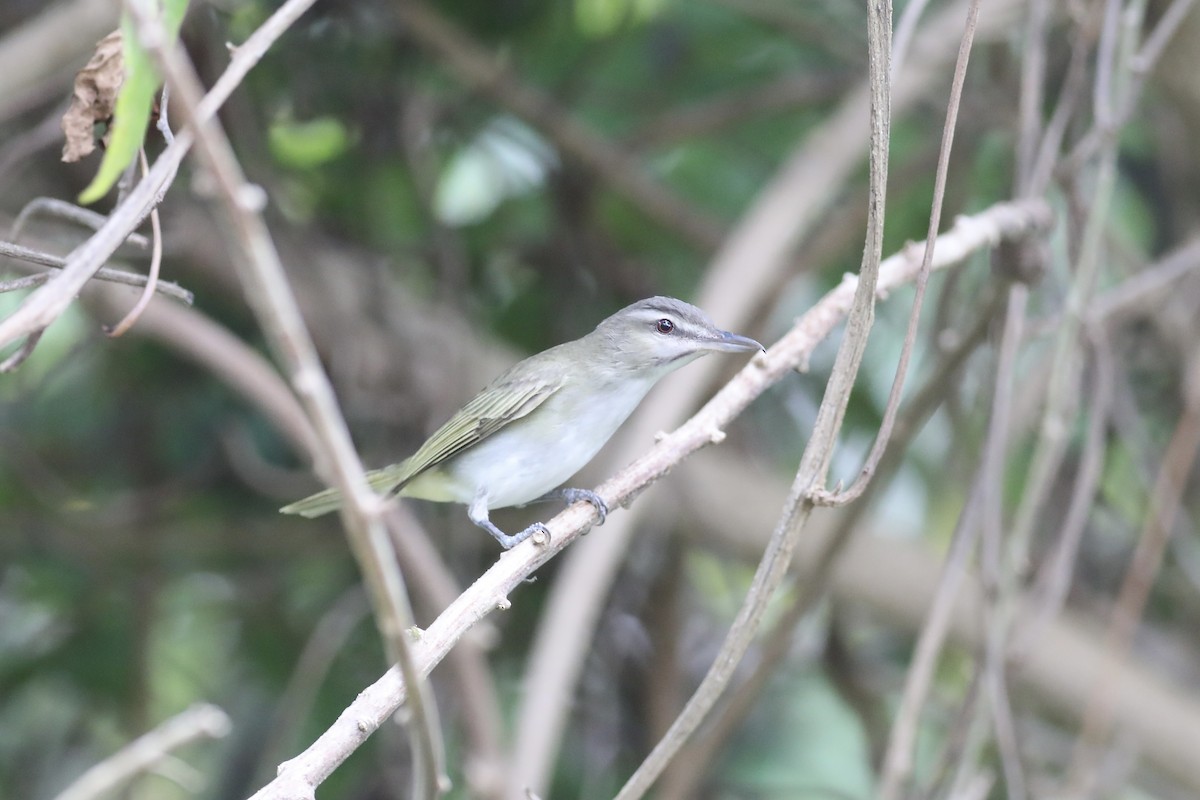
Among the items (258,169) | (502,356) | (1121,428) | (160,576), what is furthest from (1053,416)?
(160,576)

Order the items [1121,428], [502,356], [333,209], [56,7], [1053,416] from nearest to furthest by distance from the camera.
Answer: [1053,416], [56,7], [1121,428], [502,356], [333,209]

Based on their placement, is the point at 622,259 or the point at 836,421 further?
the point at 622,259

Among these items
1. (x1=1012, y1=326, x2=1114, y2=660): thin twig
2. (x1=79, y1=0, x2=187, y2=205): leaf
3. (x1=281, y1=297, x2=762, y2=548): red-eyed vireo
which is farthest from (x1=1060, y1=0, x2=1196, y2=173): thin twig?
(x1=79, y1=0, x2=187, y2=205): leaf

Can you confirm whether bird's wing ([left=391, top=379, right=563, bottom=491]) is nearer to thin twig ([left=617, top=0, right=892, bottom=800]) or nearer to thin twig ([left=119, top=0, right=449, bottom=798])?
thin twig ([left=617, top=0, right=892, bottom=800])

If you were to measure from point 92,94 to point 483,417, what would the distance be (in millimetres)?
1420

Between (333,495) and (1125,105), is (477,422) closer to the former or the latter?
(333,495)

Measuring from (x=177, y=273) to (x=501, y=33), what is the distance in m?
1.32

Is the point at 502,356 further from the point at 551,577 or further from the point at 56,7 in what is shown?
the point at 56,7

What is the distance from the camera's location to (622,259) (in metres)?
4.21

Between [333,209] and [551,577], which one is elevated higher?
[333,209]

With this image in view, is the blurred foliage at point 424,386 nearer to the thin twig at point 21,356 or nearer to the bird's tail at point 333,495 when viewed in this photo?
the bird's tail at point 333,495

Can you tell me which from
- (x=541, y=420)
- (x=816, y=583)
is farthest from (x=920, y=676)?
(x=541, y=420)

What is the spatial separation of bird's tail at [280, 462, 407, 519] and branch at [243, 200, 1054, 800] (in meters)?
0.81

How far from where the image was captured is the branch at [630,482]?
1240mm
